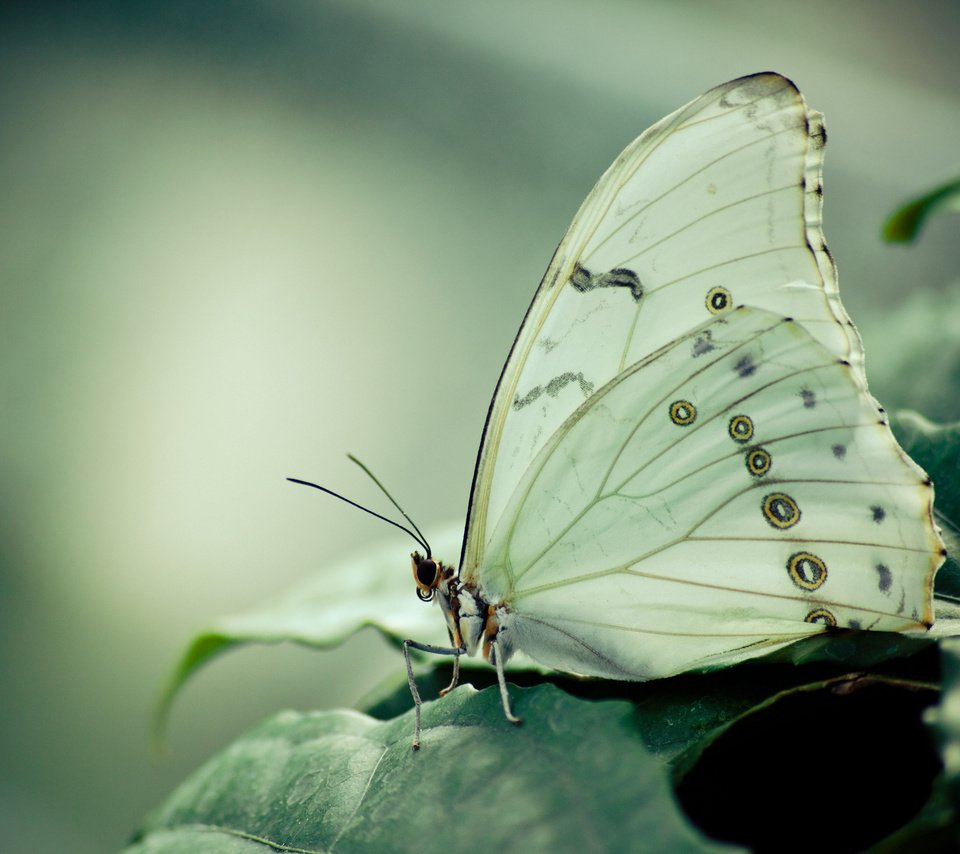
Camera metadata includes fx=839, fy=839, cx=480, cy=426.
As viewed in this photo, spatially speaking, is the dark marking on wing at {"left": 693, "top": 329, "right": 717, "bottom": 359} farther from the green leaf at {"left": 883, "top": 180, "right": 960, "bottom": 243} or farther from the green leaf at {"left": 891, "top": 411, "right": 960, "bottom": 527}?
the green leaf at {"left": 883, "top": 180, "right": 960, "bottom": 243}

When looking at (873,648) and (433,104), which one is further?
(433,104)

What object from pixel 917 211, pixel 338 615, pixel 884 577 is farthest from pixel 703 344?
pixel 338 615

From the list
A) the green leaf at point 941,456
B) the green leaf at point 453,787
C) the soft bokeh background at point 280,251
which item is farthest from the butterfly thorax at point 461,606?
the soft bokeh background at point 280,251

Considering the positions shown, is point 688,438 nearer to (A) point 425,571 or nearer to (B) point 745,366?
(B) point 745,366

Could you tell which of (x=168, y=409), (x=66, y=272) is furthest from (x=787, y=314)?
(x=66, y=272)

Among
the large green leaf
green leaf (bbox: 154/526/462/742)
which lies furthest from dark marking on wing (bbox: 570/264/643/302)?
green leaf (bbox: 154/526/462/742)

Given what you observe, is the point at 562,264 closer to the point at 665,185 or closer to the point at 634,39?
the point at 665,185
